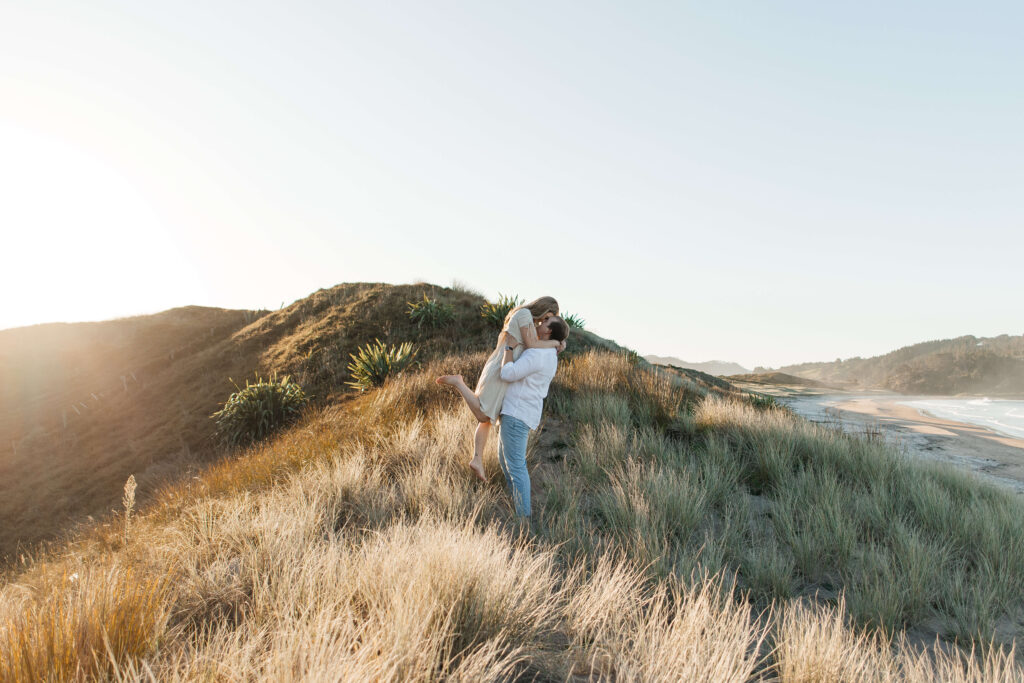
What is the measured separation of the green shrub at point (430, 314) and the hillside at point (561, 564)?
592 cm

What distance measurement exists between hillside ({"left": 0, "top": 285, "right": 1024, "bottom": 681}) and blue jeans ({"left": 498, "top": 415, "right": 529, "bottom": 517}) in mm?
288

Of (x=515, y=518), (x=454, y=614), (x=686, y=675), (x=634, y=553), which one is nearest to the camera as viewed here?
(x=686, y=675)

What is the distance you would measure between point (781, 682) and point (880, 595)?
181 cm

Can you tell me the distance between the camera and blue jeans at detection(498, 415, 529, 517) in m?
4.41

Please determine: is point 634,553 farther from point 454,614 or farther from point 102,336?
point 102,336

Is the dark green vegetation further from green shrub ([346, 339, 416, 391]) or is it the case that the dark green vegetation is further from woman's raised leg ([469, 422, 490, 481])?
green shrub ([346, 339, 416, 391])

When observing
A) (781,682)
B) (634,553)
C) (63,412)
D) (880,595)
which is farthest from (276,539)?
(63,412)

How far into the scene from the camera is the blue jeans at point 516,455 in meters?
4.41

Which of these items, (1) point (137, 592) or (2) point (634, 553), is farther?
(2) point (634, 553)

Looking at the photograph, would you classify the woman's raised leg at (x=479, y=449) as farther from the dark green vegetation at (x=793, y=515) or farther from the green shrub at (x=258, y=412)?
the green shrub at (x=258, y=412)

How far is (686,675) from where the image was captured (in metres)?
2.17

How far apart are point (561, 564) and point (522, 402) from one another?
4.68 feet

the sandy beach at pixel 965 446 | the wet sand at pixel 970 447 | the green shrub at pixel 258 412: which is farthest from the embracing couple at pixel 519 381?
the green shrub at pixel 258 412

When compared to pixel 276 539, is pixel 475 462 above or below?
above
